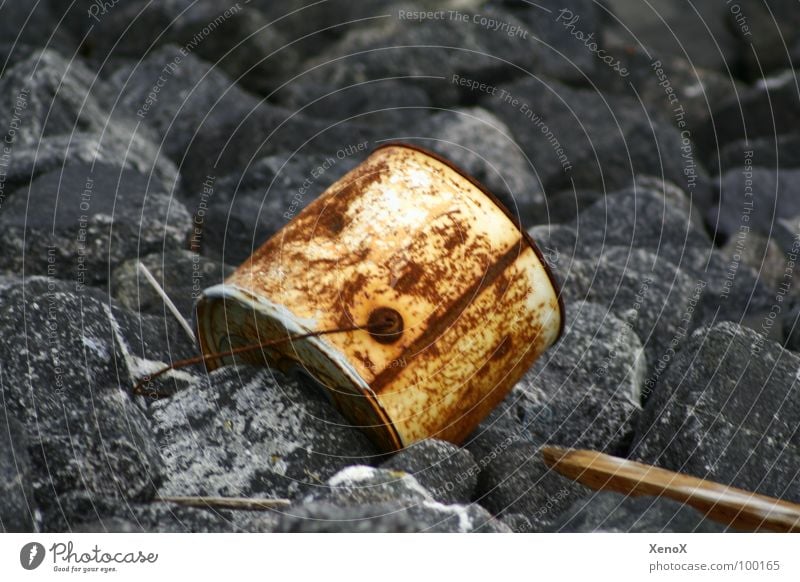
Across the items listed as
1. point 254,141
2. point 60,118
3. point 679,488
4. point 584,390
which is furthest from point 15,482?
point 254,141

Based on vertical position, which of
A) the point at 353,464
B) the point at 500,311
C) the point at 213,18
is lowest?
the point at 353,464

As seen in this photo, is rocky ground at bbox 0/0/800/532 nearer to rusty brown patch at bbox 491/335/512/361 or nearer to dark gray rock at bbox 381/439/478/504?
dark gray rock at bbox 381/439/478/504

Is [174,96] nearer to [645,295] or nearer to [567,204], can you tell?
[567,204]

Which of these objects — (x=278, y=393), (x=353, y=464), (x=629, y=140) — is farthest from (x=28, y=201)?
(x=629, y=140)

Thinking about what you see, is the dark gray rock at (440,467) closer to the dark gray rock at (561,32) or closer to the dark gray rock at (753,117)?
the dark gray rock at (753,117)

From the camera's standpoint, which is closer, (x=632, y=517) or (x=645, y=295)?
(x=632, y=517)

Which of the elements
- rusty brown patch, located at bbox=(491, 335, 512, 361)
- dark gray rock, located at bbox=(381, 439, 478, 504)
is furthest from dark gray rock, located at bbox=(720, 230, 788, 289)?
dark gray rock, located at bbox=(381, 439, 478, 504)
